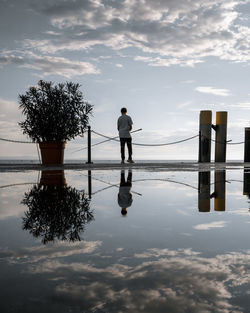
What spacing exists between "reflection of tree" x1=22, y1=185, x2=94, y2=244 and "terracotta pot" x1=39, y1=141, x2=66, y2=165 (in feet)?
29.6

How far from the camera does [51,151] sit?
12.3 meters

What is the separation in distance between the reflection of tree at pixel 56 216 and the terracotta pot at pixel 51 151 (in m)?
9.01

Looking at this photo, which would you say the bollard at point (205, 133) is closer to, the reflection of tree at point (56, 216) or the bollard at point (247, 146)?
the bollard at point (247, 146)

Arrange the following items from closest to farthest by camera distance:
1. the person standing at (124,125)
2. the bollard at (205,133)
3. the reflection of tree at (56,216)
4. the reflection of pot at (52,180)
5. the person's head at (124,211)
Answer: the reflection of tree at (56,216) < the person's head at (124,211) < the reflection of pot at (52,180) < the person standing at (124,125) < the bollard at (205,133)

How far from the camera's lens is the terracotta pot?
12.2 meters

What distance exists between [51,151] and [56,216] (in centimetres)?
1023

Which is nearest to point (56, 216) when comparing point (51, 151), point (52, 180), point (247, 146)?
point (52, 180)

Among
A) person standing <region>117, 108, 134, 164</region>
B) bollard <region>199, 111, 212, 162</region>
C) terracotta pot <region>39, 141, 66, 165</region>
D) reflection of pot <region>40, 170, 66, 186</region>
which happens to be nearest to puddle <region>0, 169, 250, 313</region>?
reflection of pot <region>40, 170, 66, 186</region>

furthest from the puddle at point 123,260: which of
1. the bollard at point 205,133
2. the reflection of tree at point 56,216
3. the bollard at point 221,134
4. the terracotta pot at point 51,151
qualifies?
the bollard at point 221,134

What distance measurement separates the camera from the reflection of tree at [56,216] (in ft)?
6.02

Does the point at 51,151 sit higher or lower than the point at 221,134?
lower

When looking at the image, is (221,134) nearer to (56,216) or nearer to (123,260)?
(56,216)

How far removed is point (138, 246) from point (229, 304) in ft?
2.15

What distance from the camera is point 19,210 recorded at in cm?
262
